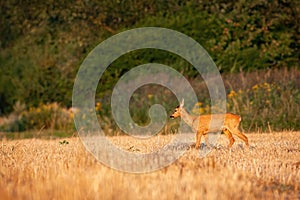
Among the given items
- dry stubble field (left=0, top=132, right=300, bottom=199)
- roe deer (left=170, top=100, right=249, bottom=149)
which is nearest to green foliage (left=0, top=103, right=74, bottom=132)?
roe deer (left=170, top=100, right=249, bottom=149)

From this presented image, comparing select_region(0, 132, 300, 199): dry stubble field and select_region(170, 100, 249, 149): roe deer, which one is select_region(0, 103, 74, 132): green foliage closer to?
select_region(170, 100, 249, 149): roe deer

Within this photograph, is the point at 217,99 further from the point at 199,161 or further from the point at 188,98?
the point at 199,161

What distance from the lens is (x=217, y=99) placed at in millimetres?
15609

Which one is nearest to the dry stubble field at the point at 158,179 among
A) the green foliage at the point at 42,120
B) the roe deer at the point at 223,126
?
the roe deer at the point at 223,126

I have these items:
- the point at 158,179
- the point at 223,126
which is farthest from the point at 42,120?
the point at 158,179

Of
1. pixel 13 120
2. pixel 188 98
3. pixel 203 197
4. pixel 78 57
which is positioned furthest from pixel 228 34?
pixel 203 197

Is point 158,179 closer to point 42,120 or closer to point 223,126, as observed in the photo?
point 223,126

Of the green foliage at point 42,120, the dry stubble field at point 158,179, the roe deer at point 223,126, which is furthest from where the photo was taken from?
the green foliage at point 42,120

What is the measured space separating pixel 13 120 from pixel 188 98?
636 cm

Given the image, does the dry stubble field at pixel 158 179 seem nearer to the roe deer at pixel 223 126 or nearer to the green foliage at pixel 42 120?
the roe deer at pixel 223 126

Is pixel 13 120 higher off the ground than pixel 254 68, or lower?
lower

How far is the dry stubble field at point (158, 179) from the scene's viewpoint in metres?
4.74

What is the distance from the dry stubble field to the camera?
4742 millimetres

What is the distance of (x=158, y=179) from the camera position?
5.39m
